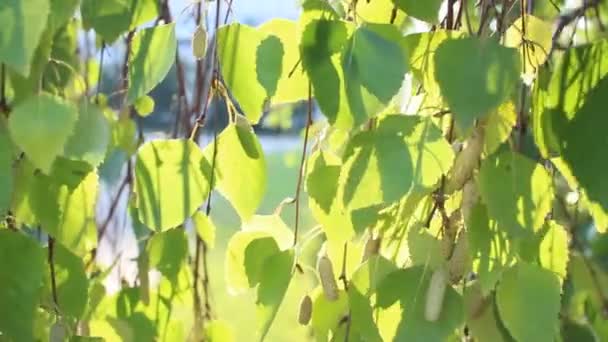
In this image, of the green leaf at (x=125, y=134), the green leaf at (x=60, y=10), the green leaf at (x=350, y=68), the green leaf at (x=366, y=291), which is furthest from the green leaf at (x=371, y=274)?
the green leaf at (x=125, y=134)

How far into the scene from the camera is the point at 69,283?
65 cm

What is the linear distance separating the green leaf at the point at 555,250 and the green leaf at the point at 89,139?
0.24m

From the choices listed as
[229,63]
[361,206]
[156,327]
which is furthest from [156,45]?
[156,327]

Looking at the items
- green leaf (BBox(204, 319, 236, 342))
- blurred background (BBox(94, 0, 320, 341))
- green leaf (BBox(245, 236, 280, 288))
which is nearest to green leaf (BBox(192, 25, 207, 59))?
blurred background (BBox(94, 0, 320, 341))

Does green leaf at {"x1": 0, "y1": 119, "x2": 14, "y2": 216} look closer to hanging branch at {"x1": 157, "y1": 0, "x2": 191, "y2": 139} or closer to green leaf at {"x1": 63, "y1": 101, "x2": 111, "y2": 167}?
green leaf at {"x1": 63, "y1": 101, "x2": 111, "y2": 167}

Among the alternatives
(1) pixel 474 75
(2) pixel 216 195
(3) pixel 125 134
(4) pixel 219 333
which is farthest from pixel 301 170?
(2) pixel 216 195

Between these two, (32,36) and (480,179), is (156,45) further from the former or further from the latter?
(480,179)

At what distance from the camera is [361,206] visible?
499 millimetres

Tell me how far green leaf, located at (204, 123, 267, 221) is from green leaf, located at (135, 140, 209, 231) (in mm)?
11

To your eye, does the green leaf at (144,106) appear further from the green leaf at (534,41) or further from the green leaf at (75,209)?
the green leaf at (534,41)

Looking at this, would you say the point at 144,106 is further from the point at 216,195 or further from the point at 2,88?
the point at 216,195

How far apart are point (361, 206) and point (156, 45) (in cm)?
14

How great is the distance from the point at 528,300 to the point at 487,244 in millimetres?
35

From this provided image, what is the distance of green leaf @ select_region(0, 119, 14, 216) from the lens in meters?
0.53
